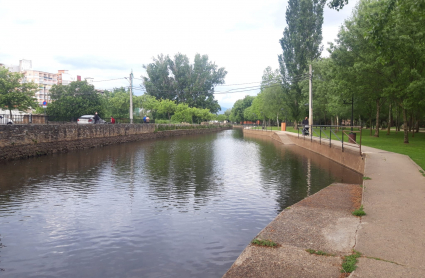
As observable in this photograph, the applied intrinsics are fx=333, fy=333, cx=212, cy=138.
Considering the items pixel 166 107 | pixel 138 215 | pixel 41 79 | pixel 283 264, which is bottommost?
pixel 138 215

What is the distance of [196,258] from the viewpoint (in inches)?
234

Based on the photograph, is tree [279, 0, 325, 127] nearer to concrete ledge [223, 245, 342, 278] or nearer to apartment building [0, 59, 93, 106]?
concrete ledge [223, 245, 342, 278]

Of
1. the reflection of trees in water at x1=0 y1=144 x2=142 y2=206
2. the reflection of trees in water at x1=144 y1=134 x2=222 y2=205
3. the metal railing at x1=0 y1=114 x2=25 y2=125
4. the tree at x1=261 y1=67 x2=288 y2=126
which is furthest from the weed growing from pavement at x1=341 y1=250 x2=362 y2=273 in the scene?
the tree at x1=261 y1=67 x2=288 y2=126

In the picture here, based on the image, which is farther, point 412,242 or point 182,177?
point 182,177

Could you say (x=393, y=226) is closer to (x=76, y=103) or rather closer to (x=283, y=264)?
(x=283, y=264)

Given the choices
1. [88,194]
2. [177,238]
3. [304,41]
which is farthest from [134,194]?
[304,41]

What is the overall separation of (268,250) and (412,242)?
2.32 meters

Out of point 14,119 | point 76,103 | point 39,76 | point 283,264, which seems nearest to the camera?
point 283,264

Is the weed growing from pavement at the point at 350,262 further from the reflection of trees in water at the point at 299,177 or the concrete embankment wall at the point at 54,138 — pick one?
the concrete embankment wall at the point at 54,138

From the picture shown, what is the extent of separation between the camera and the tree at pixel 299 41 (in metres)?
48.6

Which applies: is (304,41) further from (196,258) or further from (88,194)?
(196,258)

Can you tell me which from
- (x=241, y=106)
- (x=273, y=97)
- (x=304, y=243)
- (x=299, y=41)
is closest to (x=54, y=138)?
(x=304, y=243)

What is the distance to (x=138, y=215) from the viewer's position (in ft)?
28.0

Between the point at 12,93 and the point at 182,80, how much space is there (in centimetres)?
4742
